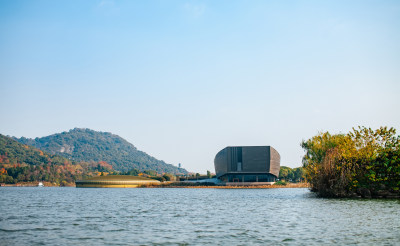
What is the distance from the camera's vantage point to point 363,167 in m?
63.1

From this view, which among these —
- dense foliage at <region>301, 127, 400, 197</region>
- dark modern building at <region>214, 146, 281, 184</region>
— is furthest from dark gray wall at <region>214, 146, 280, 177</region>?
dense foliage at <region>301, 127, 400, 197</region>

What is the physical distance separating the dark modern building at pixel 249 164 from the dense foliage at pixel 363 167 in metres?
124

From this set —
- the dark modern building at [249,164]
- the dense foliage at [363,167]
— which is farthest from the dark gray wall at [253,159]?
the dense foliage at [363,167]

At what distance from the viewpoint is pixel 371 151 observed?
63875mm

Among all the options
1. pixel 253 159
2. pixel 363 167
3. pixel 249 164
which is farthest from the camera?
pixel 253 159

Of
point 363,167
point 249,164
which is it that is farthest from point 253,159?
point 363,167

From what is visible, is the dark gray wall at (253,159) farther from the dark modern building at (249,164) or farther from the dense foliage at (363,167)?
the dense foliage at (363,167)

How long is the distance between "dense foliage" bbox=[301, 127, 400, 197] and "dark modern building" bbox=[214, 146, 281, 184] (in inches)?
4881

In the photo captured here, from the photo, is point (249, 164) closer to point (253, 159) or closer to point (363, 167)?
point (253, 159)

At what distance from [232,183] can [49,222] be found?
527 ft

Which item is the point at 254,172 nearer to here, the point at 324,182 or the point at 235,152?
the point at 235,152

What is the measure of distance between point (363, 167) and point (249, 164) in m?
128

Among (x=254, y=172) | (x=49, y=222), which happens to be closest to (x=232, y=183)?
(x=254, y=172)

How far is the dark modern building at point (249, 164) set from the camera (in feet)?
625
